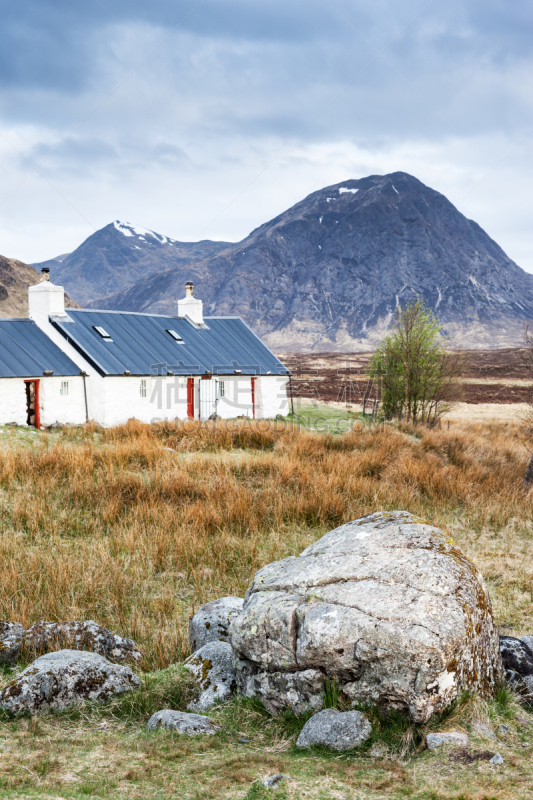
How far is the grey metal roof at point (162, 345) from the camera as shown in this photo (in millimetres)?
23297

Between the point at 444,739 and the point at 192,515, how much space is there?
5.88 meters

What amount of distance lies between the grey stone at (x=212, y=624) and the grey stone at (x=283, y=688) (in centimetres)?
85

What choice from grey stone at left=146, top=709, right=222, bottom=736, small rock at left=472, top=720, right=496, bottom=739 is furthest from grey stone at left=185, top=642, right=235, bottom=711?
small rock at left=472, top=720, right=496, bottom=739

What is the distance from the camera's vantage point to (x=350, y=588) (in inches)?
161

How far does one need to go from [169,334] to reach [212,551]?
20054 mm

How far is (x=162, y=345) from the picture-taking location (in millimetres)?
25891

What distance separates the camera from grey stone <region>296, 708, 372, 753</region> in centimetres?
337

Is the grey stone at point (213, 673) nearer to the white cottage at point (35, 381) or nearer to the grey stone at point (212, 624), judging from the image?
the grey stone at point (212, 624)

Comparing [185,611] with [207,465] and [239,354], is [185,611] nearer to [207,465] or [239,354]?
[207,465]

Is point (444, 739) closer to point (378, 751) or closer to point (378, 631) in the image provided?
point (378, 751)

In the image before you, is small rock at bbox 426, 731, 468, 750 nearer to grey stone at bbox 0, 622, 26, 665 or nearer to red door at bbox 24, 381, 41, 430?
grey stone at bbox 0, 622, 26, 665

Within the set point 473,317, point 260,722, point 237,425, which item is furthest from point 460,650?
point 473,317

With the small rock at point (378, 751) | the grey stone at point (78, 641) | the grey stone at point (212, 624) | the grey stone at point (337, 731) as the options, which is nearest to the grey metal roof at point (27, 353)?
the grey stone at point (78, 641)

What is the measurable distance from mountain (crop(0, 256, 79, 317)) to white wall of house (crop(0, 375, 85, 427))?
3121cm
